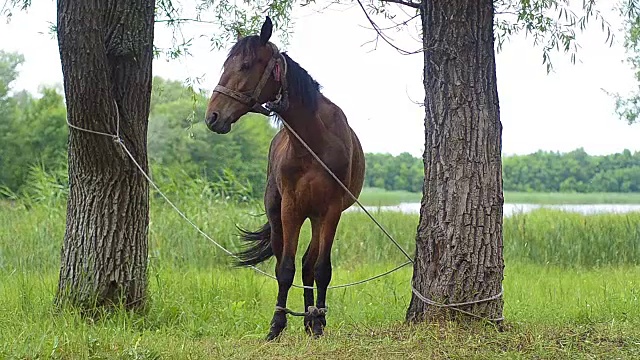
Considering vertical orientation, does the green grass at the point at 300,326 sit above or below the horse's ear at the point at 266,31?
below

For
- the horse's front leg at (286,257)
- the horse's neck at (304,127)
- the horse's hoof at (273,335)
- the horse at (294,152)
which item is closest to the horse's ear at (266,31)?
the horse at (294,152)

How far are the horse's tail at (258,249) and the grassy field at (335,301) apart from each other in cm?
41

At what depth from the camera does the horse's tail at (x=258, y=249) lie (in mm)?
6820

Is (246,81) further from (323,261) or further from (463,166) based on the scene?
(463,166)

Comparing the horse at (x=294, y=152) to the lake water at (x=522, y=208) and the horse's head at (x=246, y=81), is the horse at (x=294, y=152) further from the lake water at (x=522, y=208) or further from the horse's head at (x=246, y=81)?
the lake water at (x=522, y=208)

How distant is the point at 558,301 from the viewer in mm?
7480

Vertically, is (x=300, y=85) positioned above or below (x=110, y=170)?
above

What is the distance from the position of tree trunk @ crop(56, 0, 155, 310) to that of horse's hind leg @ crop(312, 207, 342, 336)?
4.97ft

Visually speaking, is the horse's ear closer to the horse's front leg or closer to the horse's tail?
the horse's front leg

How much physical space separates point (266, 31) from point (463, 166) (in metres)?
1.64

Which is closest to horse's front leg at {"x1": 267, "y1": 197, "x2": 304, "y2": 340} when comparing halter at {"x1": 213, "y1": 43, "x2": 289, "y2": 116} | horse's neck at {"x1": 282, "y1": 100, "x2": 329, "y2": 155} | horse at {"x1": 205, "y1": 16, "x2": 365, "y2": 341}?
horse at {"x1": 205, "y1": 16, "x2": 365, "y2": 341}

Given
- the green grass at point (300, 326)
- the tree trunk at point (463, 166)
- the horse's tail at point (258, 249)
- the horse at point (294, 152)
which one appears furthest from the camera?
the horse's tail at point (258, 249)

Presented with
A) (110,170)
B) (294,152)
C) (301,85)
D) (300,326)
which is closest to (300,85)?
(301,85)

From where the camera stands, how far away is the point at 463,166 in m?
5.41
